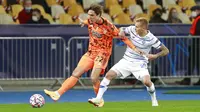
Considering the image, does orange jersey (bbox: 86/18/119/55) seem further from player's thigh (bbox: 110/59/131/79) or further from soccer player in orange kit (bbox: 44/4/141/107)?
player's thigh (bbox: 110/59/131/79)

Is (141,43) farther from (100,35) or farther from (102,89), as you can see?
(102,89)

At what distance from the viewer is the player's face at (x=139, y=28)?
18031mm

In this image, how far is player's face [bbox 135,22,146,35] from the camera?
59.2ft

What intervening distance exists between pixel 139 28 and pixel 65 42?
804 centimetres

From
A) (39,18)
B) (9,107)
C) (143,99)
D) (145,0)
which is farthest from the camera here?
(145,0)

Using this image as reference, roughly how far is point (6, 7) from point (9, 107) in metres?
10.6

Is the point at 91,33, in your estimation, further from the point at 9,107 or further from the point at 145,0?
the point at 145,0

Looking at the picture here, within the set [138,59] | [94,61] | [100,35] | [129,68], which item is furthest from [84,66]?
[138,59]

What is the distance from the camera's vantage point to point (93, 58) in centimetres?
1858

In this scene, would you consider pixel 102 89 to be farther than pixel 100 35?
No

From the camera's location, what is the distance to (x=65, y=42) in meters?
25.9

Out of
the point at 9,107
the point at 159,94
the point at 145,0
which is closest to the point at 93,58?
the point at 9,107

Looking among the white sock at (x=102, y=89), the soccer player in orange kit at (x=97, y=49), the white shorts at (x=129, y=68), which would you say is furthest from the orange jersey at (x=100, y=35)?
the white sock at (x=102, y=89)

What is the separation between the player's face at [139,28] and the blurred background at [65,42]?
25.4 feet
